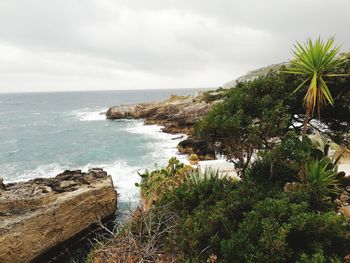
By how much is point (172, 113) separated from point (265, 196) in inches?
1554

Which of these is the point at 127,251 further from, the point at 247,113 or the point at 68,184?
the point at 68,184

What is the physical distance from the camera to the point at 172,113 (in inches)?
1812

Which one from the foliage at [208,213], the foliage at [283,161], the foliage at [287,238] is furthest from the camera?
the foliage at [283,161]

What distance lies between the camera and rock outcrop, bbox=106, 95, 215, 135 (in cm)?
3984

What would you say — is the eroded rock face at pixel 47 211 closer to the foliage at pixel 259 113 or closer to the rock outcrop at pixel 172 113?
the foliage at pixel 259 113

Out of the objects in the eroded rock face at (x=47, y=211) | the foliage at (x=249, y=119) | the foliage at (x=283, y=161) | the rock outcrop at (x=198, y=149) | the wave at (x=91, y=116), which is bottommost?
the wave at (x=91, y=116)

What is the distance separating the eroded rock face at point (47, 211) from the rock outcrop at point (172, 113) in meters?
19.3

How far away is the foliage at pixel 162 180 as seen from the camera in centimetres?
1241

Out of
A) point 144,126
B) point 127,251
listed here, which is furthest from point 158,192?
point 144,126

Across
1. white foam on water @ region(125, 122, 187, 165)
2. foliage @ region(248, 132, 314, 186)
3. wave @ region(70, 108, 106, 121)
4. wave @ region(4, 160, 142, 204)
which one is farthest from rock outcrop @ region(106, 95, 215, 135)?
foliage @ region(248, 132, 314, 186)

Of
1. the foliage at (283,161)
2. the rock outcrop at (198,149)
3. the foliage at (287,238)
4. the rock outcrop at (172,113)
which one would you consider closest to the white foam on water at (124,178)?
the rock outcrop at (198,149)

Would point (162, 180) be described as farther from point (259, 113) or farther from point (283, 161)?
point (283, 161)

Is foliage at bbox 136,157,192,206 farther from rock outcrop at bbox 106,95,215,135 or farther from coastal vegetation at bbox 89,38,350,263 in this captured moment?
rock outcrop at bbox 106,95,215,135

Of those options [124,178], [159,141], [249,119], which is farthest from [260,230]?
[159,141]
